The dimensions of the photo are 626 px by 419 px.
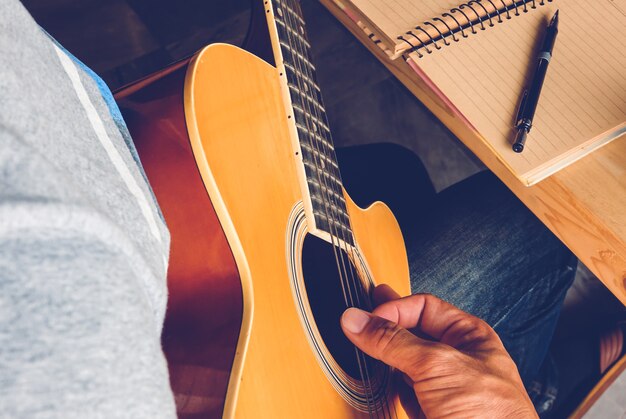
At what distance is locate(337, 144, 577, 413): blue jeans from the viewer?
80 cm

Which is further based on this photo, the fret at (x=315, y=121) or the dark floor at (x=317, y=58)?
the dark floor at (x=317, y=58)

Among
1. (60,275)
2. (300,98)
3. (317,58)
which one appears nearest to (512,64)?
(300,98)

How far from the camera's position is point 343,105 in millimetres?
1318

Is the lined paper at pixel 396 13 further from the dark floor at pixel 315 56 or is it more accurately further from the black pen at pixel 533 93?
the dark floor at pixel 315 56

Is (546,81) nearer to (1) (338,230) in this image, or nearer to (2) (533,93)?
(2) (533,93)

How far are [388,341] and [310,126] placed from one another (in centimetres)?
26

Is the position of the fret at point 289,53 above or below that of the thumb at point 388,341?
above

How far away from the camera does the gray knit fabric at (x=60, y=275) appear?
24 cm

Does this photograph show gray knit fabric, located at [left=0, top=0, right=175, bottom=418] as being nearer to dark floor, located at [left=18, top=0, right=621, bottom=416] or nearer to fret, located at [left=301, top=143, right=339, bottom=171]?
fret, located at [left=301, top=143, right=339, bottom=171]

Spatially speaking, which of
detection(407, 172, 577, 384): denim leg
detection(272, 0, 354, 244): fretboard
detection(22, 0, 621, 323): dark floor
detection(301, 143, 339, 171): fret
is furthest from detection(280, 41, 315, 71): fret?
detection(22, 0, 621, 323): dark floor

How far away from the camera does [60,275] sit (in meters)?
0.26

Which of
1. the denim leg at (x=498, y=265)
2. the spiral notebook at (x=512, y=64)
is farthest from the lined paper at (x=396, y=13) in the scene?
the denim leg at (x=498, y=265)

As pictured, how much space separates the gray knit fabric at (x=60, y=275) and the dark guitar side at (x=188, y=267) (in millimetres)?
147

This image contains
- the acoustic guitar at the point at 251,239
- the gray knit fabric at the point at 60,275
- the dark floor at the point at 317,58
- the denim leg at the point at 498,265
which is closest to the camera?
the gray knit fabric at the point at 60,275
